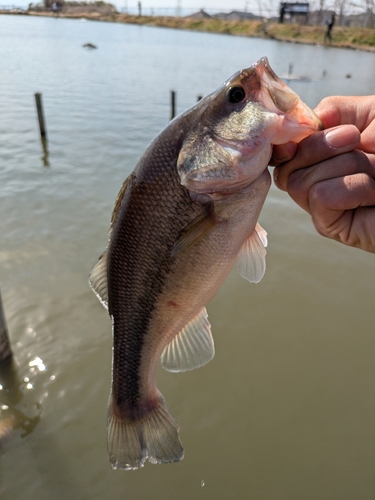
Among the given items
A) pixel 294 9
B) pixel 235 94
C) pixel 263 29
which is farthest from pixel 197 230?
pixel 294 9

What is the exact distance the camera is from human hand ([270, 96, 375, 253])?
1.54m

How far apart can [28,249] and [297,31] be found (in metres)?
62.1

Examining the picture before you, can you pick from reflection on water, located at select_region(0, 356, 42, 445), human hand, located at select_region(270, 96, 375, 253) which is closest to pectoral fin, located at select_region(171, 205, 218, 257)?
human hand, located at select_region(270, 96, 375, 253)

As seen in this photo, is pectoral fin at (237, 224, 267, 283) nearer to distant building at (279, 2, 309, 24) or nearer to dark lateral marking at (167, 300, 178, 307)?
dark lateral marking at (167, 300, 178, 307)

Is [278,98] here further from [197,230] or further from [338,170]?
[197,230]

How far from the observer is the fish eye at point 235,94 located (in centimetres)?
152

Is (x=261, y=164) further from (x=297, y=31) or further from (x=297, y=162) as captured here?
(x=297, y=31)

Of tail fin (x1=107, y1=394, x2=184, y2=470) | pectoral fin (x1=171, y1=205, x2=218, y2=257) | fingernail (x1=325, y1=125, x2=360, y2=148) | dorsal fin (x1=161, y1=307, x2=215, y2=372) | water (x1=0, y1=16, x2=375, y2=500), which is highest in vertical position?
fingernail (x1=325, y1=125, x2=360, y2=148)

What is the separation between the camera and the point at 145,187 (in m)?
1.63

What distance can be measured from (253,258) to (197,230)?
14.8 inches

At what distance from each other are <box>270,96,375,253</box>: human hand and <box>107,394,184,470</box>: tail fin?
4.19ft

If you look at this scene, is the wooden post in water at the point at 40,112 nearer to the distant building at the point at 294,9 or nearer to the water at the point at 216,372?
the water at the point at 216,372

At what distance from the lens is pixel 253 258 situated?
5.88ft

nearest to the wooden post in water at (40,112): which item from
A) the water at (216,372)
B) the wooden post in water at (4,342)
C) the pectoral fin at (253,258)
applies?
the water at (216,372)
